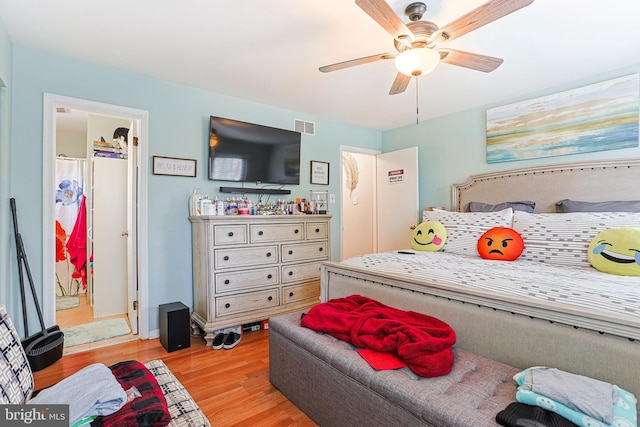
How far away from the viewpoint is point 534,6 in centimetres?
187

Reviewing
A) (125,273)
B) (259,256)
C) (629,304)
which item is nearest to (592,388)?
(629,304)

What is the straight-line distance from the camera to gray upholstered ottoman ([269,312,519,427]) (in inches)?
43.5

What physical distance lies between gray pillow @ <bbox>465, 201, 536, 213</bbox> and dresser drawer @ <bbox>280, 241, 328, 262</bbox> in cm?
174

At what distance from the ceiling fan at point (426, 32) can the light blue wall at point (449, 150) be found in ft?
5.71

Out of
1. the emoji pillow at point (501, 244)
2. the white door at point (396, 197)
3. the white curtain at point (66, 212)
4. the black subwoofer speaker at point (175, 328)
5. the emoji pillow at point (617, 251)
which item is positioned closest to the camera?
the emoji pillow at point (617, 251)

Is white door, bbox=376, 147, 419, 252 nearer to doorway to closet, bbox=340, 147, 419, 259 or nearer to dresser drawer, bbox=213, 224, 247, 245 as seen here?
doorway to closet, bbox=340, 147, 419, 259

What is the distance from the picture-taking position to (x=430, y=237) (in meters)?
3.03

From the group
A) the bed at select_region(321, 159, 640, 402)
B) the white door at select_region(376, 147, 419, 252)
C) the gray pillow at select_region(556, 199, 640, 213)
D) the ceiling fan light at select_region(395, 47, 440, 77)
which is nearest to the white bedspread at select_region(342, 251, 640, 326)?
the bed at select_region(321, 159, 640, 402)

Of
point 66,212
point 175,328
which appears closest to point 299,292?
point 175,328

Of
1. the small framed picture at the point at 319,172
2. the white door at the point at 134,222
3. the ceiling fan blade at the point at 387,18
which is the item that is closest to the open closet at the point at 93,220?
the white door at the point at 134,222

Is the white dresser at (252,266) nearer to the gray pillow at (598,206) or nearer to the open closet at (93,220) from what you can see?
the open closet at (93,220)

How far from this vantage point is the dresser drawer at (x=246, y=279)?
2776mm

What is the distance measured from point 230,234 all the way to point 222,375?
3.78ft

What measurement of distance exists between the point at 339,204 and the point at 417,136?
4.80 feet
